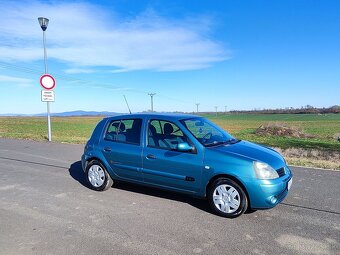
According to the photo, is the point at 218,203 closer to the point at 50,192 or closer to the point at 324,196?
the point at 324,196

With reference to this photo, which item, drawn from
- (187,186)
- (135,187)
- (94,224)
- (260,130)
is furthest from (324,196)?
(260,130)

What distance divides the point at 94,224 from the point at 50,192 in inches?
82.7

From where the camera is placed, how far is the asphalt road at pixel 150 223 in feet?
12.0

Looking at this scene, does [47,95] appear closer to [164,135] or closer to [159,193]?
[159,193]

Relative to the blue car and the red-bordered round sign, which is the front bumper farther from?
the red-bordered round sign

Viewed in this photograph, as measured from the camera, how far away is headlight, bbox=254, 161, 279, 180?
4.45 meters

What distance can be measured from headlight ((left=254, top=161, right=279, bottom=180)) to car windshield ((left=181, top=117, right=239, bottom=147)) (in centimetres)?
87

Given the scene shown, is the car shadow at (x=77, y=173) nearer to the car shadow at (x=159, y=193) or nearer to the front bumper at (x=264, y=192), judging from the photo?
the car shadow at (x=159, y=193)

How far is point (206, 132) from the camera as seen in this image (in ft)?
17.8

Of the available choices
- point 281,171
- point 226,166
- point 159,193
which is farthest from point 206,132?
point 159,193

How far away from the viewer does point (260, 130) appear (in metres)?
32.4

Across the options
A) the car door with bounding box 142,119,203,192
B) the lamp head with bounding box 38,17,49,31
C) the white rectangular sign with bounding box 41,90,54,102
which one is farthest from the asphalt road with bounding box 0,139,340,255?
the lamp head with bounding box 38,17,49,31

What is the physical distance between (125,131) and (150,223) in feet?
6.72

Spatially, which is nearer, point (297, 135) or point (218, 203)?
point (218, 203)
